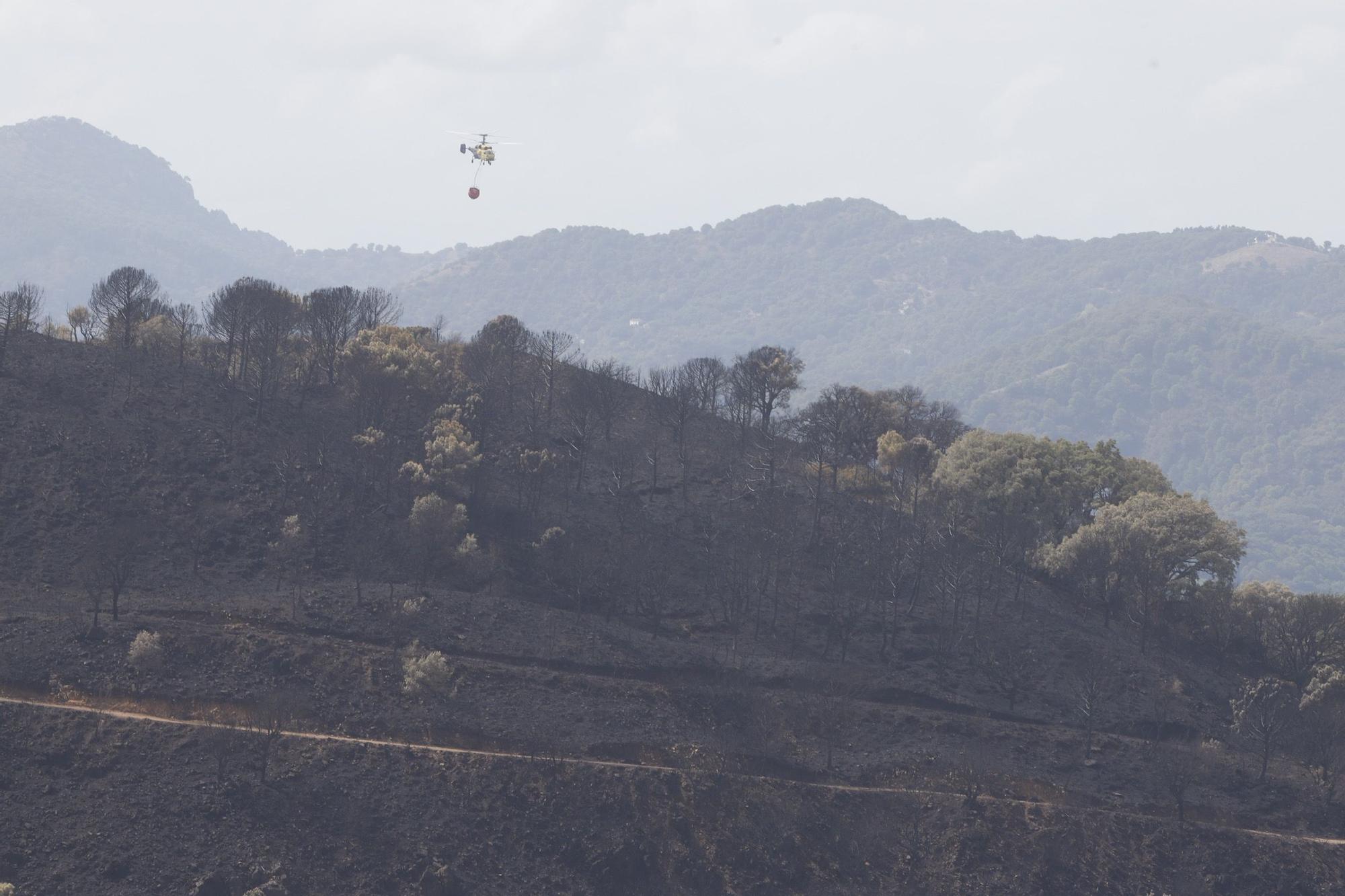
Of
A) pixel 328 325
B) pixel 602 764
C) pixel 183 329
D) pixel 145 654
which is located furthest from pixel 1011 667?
pixel 183 329

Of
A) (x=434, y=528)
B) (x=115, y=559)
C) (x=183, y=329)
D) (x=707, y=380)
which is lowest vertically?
(x=115, y=559)

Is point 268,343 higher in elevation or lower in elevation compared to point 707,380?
lower

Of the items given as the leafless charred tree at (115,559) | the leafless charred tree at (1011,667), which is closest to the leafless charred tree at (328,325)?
the leafless charred tree at (115,559)

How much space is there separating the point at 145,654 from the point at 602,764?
25.0 m

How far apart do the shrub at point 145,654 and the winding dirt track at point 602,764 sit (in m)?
4.00

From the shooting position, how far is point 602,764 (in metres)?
72.0

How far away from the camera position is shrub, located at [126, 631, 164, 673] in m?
72.7

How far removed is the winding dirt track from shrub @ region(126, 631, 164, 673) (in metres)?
4.00

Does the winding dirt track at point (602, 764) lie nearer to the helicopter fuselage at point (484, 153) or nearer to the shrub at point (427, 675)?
the shrub at point (427, 675)

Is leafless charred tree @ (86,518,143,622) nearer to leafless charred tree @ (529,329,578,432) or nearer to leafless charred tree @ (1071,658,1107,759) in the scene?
leafless charred tree @ (529,329,578,432)

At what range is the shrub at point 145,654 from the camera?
238 feet

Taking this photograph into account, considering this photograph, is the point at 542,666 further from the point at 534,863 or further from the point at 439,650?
the point at 534,863

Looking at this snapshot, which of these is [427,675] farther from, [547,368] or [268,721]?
[547,368]

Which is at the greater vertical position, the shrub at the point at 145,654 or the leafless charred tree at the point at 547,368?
the leafless charred tree at the point at 547,368
